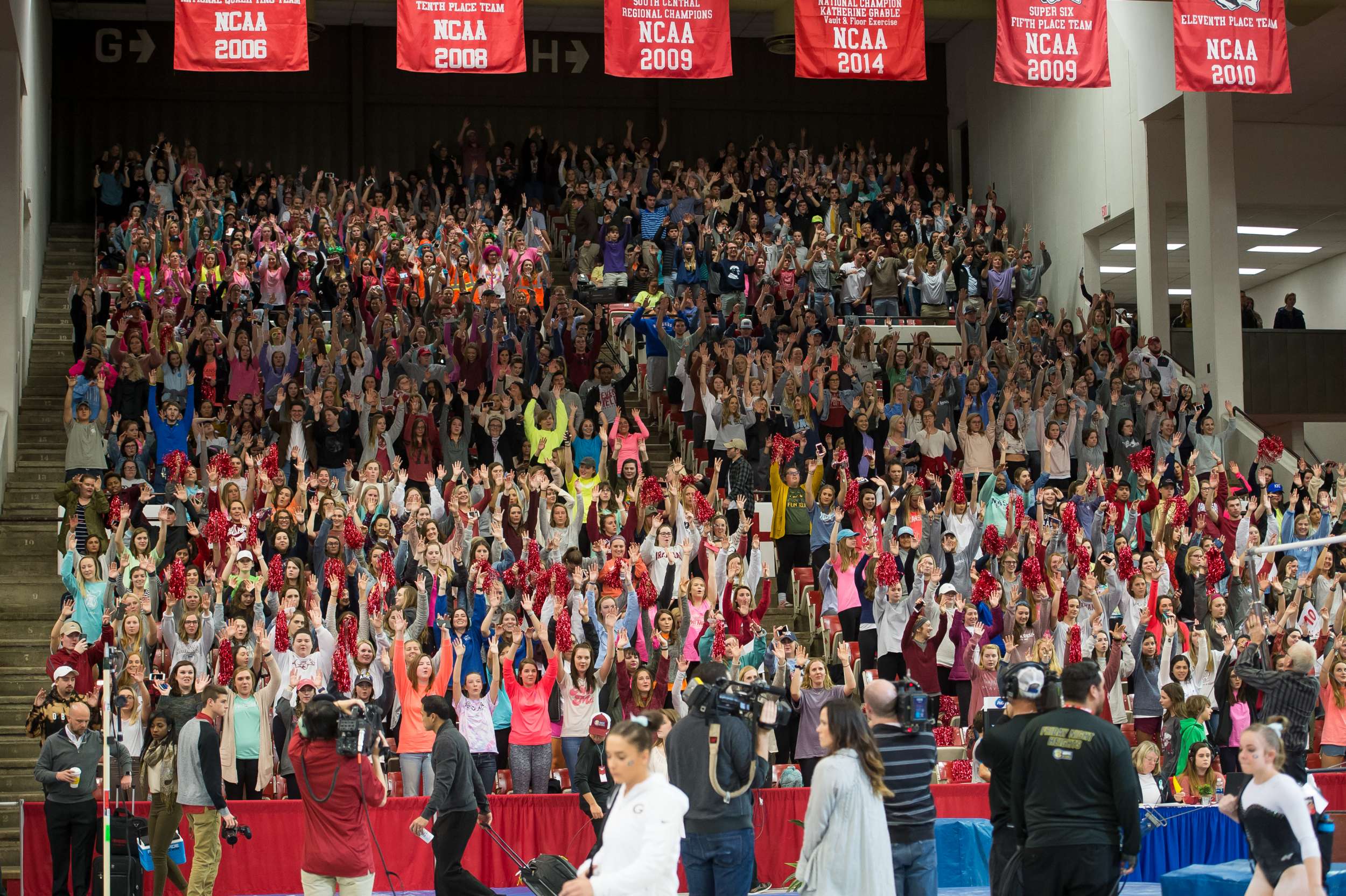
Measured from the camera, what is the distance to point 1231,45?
16266 mm

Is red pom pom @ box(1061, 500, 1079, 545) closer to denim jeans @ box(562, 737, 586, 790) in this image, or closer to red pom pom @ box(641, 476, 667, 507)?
red pom pom @ box(641, 476, 667, 507)

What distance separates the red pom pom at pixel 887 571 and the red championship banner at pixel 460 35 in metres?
5.72

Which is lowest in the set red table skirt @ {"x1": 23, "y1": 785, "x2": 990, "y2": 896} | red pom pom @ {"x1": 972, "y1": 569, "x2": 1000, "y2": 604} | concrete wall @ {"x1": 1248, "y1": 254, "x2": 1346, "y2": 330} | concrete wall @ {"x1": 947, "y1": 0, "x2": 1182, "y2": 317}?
red table skirt @ {"x1": 23, "y1": 785, "x2": 990, "y2": 896}

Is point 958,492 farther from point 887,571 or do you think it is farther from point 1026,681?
point 1026,681

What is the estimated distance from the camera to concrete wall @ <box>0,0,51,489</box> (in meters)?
19.8

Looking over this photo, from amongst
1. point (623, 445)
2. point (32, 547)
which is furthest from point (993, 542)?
point (32, 547)

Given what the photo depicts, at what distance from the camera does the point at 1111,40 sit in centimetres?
2534

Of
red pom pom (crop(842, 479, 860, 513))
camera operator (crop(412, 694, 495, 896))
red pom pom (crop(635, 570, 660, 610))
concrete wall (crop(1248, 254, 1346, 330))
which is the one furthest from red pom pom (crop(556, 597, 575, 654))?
concrete wall (crop(1248, 254, 1346, 330))

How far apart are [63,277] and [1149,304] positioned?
16.2 metres

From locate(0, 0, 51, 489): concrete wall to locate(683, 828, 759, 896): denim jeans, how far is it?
13028mm

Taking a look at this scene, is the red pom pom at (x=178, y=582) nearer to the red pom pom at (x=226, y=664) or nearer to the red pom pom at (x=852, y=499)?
the red pom pom at (x=226, y=664)

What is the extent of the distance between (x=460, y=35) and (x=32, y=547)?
24.7 ft

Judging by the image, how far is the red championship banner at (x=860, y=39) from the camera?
1605 cm

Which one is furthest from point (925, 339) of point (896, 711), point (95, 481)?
point (896, 711)
